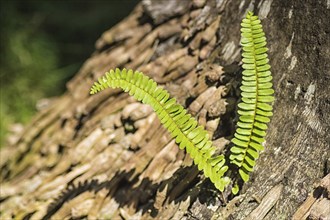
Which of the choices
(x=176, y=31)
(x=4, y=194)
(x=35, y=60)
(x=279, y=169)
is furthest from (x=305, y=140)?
(x=35, y=60)

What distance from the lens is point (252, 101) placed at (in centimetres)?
256

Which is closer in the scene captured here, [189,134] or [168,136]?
[189,134]

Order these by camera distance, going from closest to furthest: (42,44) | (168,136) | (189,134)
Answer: (189,134), (168,136), (42,44)

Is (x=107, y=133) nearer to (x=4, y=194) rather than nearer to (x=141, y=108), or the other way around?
(x=141, y=108)

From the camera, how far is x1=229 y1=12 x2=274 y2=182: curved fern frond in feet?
8.36

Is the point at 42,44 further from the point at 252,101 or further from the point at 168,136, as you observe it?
the point at 252,101

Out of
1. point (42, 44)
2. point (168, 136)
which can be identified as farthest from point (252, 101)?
point (42, 44)

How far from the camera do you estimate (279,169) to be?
2.58 metres

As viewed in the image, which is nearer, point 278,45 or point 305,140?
point 305,140

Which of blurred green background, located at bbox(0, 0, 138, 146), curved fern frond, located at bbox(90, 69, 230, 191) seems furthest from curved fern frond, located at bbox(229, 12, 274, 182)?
blurred green background, located at bbox(0, 0, 138, 146)

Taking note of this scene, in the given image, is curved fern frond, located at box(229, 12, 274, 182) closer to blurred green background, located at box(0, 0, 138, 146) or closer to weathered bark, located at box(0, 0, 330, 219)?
weathered bark, located at box(0, 0, 330, 219)

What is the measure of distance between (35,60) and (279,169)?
11.3 ft

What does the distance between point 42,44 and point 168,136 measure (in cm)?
278

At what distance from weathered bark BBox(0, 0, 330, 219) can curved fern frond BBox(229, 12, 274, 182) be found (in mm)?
118
